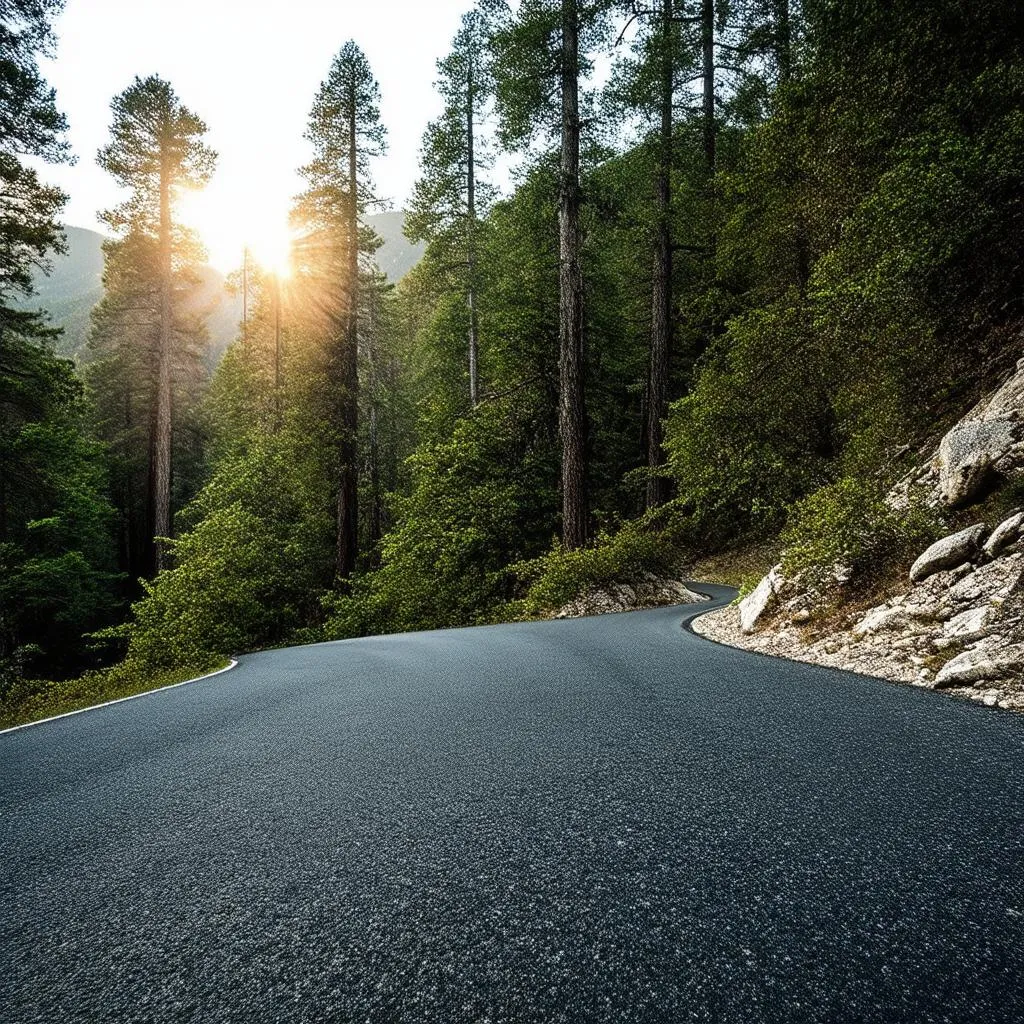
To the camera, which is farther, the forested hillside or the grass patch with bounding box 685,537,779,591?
the grass patch with bounding box 685,537,779,591

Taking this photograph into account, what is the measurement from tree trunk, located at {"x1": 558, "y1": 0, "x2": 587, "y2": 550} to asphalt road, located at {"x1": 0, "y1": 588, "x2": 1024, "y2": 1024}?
910 centimetres

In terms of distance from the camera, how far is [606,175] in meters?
16.9

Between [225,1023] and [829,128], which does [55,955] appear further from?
[829,128]

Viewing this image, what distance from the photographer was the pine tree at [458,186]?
17719 mm

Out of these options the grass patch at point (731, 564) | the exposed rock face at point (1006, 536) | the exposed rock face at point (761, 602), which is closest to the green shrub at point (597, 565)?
the grass patch at point (731, 564)

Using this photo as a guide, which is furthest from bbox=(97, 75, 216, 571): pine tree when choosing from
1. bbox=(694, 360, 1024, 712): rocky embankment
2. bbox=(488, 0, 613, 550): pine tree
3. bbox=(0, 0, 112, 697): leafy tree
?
bbox=(694, 360, 1024, 712): rocky embankment

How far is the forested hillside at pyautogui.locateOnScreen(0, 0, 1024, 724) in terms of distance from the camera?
19.5ft

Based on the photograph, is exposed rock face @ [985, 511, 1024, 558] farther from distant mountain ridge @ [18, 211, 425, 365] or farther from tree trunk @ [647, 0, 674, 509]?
distant mountain ridge @ [18, 211, 425, 365]

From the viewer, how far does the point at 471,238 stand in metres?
17.9

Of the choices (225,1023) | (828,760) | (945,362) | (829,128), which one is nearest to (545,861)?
(225,1023)

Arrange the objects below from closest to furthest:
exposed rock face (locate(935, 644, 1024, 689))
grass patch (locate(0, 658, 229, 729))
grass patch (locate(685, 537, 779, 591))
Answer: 1. exposed rock face (locate(935, 644, 1024, 689))
2. grass patch (locate(0, 658, 229, 729))
3. grass patch (locate(685, 537, 779, 591))

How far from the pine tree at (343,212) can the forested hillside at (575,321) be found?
3.5 inches

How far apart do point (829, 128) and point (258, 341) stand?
85.6 feet

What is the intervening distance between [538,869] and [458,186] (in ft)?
70.5
